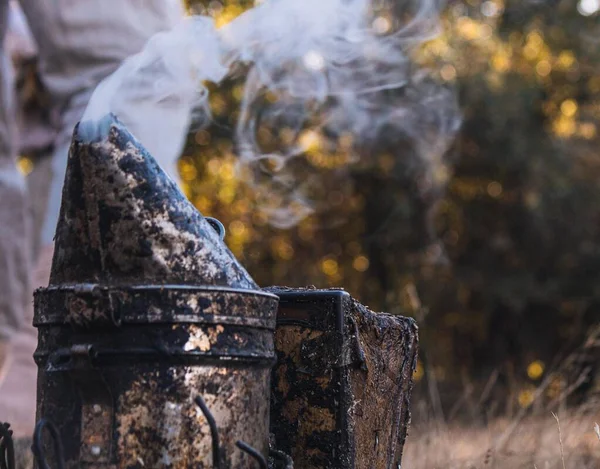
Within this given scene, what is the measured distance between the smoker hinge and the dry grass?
1.51m

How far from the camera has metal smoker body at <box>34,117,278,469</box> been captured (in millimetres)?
1516

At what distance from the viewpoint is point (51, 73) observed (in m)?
4.25

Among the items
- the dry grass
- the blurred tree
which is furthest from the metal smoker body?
the blurred tree

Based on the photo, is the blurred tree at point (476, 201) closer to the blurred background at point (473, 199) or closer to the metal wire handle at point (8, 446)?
the blurred background at point (473, 199)

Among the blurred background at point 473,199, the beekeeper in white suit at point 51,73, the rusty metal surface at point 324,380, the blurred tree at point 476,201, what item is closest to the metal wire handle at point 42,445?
the rusty metal surface at point 324,380

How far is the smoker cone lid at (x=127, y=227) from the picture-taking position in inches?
62.6

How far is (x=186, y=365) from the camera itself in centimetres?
153

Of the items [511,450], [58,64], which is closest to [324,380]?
[511,450]

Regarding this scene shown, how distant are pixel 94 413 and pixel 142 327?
17 centimetres

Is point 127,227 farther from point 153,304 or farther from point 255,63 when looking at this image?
point 255,63

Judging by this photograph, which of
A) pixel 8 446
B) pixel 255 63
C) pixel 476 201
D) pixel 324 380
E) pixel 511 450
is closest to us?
pixel 8 446

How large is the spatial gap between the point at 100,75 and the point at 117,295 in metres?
2.77

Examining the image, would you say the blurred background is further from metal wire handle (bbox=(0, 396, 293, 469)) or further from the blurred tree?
metal wire handle (bbox=(0, 396, 293, 469))

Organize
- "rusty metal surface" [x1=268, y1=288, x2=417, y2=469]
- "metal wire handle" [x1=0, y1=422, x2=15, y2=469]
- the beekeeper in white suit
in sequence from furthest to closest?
1. the beekeeper in white suit
2. "rusty metal surface" [x1=268, y1=288, x2=417, y2=469]
3. "metal wire handle" [x1=0, y1=422, x2=15, y2=469]
